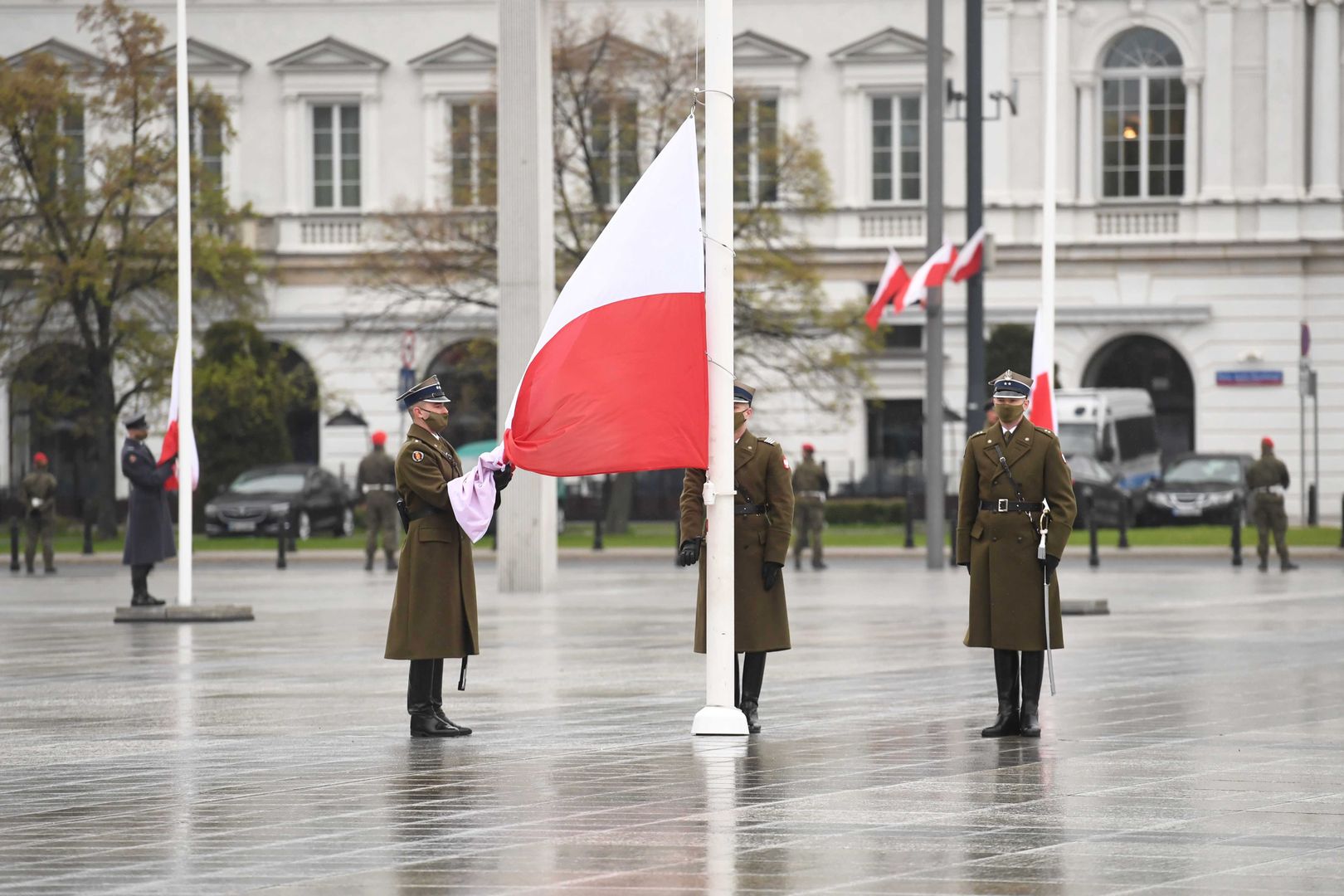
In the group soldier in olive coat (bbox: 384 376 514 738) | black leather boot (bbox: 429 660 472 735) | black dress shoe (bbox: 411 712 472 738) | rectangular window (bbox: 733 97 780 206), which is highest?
rectangular window (bbox: 733 97 780 206)

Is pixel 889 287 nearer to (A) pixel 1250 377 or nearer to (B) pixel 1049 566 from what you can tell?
(A) pixel 1250 377

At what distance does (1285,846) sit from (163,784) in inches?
199

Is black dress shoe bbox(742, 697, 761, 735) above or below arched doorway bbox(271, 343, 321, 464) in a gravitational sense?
below

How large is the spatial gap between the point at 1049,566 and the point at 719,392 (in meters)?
2.04

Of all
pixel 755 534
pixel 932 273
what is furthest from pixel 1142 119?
pixel 755 534

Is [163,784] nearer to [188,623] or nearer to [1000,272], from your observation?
[188,623]

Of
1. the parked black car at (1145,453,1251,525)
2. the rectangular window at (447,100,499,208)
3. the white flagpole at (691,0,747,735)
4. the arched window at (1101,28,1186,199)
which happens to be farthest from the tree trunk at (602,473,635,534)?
the white flagpole at (691,0,747,735)

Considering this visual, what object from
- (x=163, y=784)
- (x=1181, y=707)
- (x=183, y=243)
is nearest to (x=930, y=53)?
(x=183, y=243)

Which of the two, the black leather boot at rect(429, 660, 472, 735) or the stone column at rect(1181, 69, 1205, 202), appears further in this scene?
the stone column at rect(1181, 69, 1205, 202)

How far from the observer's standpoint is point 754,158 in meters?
42.4

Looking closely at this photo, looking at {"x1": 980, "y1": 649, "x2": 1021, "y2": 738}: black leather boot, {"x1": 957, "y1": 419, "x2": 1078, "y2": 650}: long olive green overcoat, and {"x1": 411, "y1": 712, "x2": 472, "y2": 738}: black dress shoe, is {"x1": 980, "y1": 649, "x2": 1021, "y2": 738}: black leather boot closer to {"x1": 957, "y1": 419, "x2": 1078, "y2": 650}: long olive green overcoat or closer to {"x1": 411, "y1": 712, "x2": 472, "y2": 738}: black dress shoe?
{"x1": 957, "y1": 419, "x2": 1078, "y2": 650}: long olive green overcoat

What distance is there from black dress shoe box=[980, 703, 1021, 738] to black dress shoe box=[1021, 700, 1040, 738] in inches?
2.9

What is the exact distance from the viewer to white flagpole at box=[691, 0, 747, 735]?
11.0m

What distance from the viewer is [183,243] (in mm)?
20719
